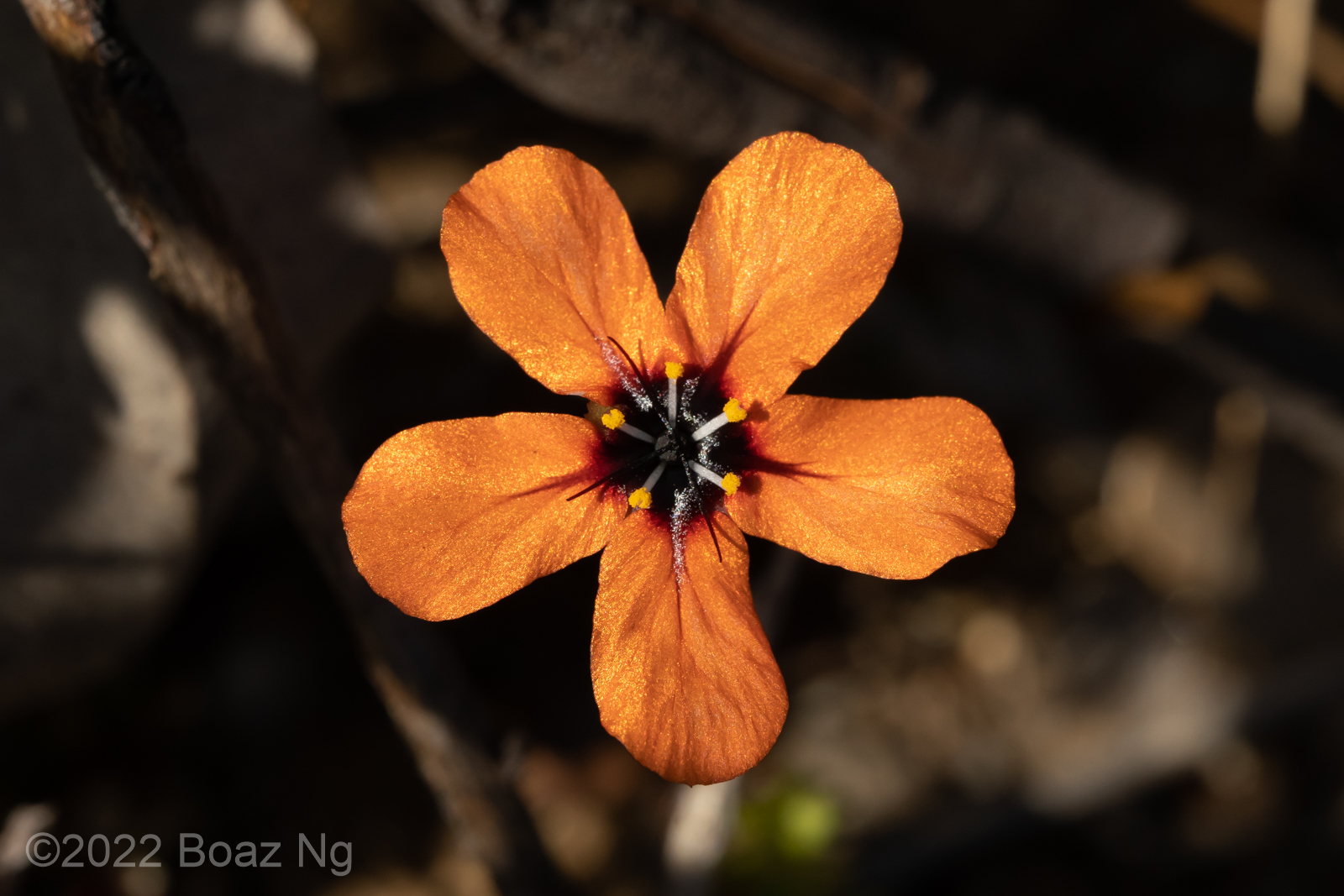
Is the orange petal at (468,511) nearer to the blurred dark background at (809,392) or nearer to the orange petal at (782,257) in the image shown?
the orange petal at (782,257)

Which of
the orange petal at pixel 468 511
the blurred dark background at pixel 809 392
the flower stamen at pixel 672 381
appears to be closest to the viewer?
the orange petal at pixel 468 511

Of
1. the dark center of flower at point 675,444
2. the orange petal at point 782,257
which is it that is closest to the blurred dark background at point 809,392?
the dark center of flower at point 675,444

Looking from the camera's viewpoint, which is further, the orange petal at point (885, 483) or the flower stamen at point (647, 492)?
the flower stamen at point (647, 492)

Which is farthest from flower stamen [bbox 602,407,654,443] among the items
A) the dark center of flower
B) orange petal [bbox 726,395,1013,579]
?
orange petal [bbox 726,395,1013,579]

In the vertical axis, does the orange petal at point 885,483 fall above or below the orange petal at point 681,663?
above

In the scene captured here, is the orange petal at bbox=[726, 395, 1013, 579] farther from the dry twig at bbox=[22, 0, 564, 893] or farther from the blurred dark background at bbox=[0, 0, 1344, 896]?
the dry twig at bbox=[22, 0, 564, 893]

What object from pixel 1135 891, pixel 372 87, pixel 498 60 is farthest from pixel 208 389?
pixel 1135 891

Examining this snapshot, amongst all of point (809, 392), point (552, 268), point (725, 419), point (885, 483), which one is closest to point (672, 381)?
point (725, 419)
